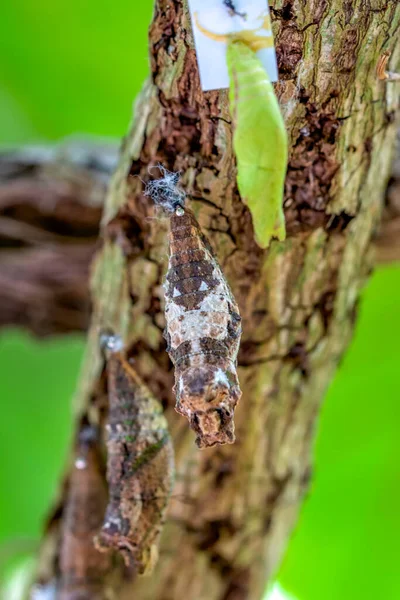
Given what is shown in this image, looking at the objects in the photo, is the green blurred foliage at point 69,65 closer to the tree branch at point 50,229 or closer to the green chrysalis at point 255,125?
the tree branch at point 50,229

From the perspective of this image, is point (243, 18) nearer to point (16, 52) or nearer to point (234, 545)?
point (234, 545)

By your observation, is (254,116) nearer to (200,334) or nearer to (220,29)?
(220,29)

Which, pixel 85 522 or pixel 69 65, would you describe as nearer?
pixel 85 522

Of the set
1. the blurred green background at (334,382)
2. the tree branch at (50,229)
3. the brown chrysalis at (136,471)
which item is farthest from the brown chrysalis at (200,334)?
the blurred green background at (334,382)

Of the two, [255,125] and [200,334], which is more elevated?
[255,125]

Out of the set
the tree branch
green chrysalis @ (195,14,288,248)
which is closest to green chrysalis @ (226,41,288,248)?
green chrysalis @ (195,14,288,248)

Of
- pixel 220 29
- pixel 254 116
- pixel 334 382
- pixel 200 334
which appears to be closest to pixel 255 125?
pixel 254 116

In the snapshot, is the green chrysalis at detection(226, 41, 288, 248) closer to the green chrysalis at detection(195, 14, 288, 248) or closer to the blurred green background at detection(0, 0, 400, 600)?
the green chrysalis at detection(195, 14, 288, 248)
